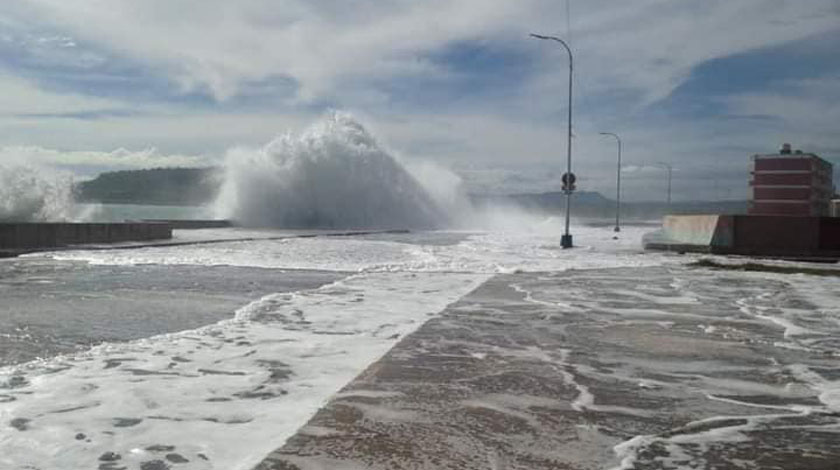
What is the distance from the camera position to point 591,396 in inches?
218

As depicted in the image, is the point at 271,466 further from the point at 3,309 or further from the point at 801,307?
the point at 801,307

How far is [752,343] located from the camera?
8031 mm

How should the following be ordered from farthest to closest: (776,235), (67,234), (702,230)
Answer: (702,230) < (67,234) < (776,235)

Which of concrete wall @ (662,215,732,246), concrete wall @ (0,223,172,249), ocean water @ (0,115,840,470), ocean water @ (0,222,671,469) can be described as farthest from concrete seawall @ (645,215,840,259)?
concrete wall @ (0,223,172,249)

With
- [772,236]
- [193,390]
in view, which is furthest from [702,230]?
[193,390]

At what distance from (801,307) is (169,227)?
2496 cm

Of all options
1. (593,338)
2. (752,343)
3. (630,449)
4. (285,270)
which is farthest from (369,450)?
(285,270)

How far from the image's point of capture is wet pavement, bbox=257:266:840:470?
416cm

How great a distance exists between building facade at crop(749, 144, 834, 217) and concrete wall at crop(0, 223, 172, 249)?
39.2m

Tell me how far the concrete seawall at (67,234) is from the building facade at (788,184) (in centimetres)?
3919

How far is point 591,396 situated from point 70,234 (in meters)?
22.8

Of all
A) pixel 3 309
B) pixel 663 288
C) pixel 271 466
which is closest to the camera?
pixel 271 466

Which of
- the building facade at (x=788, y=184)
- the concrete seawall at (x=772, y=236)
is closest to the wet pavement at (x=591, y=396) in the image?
the concrete seawall at (x=772, y=236)

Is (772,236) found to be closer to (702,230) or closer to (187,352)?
(702,230)
